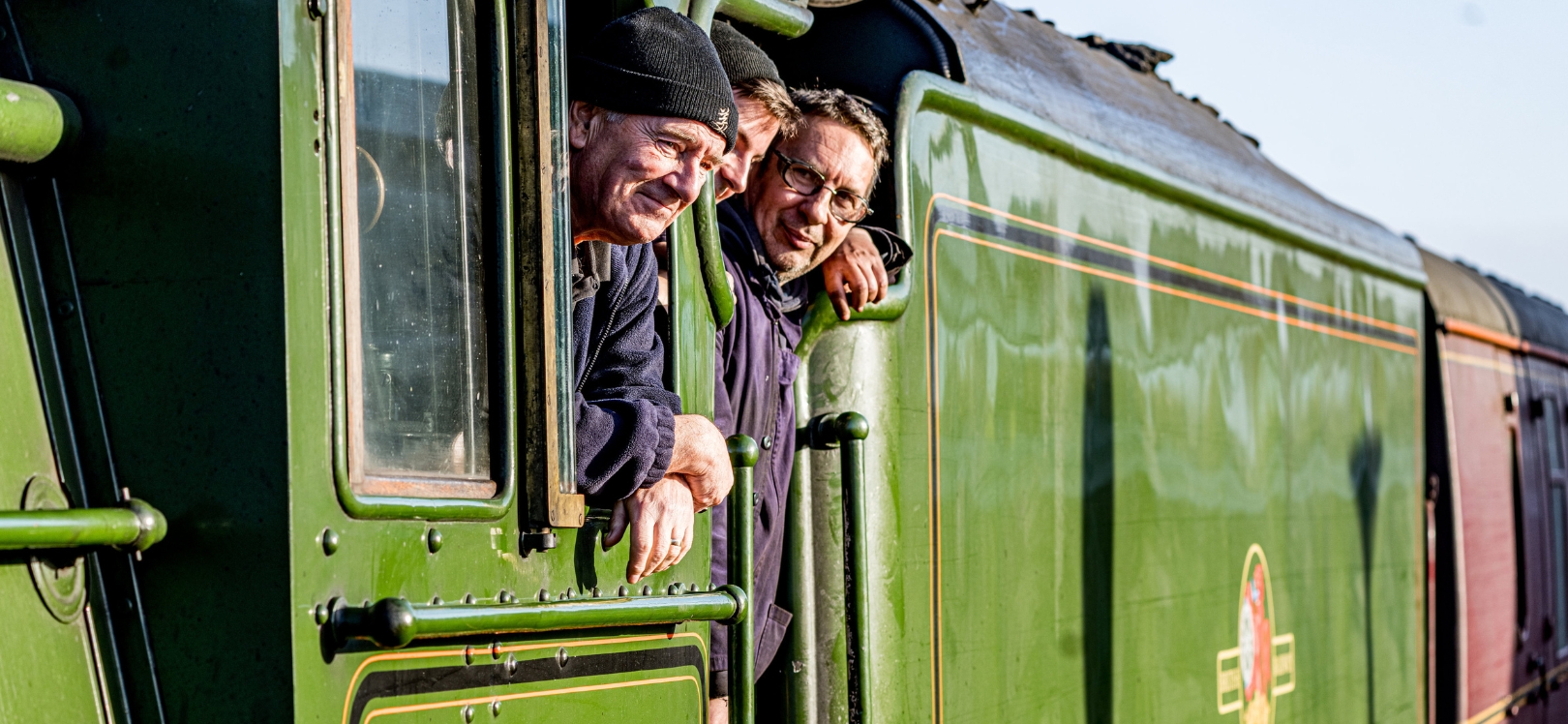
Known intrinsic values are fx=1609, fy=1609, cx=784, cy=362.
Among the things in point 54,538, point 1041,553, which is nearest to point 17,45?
point 54,538

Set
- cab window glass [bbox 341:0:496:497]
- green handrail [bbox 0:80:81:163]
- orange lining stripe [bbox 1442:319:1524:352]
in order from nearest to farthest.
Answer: green handrail [bbox 0:80:81:163], cab window glass [bbox 341:0:496:497], orange lining stripe [bbox 1442:319:1524:352]

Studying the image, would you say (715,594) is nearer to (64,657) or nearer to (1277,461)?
(64,657)

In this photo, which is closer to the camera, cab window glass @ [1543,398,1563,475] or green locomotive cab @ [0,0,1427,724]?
green locomotive cab @ [0,0,1427,724]

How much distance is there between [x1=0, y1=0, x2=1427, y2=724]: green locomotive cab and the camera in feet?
5.53

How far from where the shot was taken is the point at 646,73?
88.7 inches

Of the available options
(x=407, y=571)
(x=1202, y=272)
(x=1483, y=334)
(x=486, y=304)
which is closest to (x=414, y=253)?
(x=486, y=304)

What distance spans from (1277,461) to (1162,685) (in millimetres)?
1116

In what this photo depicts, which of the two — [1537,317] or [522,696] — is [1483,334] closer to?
[1537,317]

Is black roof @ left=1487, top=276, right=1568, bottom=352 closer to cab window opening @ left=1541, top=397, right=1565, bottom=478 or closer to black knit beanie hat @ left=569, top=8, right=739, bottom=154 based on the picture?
cab window opening @ left=1541, top=397, right=1565, bottom=478

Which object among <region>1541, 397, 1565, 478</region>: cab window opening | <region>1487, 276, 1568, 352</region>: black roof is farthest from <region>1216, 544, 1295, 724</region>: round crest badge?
<region>1541, 397, 1565, 478</region>: cab window opening

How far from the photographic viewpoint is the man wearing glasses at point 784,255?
2910 millimetres

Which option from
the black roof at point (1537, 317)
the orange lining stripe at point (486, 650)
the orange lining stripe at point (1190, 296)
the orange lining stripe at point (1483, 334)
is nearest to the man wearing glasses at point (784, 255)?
the orange lining stripe at point (1190, 296)

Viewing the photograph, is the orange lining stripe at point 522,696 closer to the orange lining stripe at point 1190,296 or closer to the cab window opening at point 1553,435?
the orange lining stripe at point 1190,296

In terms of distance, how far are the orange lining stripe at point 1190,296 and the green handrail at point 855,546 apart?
562 mm
